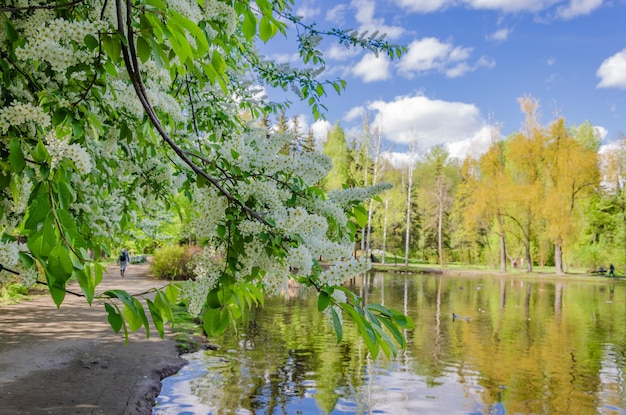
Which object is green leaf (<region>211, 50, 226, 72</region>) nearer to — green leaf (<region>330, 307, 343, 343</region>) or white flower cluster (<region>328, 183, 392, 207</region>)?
white flower cluster (<region>328, 183, 392, 207</region>)

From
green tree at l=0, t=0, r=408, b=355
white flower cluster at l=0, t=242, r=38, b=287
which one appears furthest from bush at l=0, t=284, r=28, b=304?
white flower cluster at l=0, t=242, r=38, b=287

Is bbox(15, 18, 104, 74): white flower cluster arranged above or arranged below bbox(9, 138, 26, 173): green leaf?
above

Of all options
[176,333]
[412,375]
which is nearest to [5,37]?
[412,375]

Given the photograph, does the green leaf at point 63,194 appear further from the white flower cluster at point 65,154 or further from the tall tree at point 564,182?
the tall tree at point 564,182

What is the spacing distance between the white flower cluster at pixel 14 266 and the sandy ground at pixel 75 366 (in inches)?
135

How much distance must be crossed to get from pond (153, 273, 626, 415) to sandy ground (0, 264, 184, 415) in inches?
15.1

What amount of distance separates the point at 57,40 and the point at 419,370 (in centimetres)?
752

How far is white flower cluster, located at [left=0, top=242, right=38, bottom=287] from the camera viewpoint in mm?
1597

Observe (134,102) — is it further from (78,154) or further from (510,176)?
(510,176)

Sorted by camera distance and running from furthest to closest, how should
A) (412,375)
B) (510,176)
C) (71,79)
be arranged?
1. (510,176)
2. (412,375)
3. (71,79)

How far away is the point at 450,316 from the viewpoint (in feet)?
45.4

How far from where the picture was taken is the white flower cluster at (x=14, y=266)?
1597 millimetres

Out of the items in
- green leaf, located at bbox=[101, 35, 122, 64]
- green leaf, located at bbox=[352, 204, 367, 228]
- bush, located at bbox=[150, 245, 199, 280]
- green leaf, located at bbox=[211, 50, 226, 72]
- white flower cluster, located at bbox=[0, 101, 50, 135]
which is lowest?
bush, located at bbox=[150, 245, 199, 280]

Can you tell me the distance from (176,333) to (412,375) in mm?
4667
